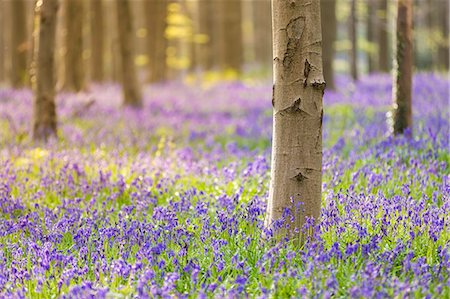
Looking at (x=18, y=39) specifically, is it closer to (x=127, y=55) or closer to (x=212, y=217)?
(x=127, y=55)

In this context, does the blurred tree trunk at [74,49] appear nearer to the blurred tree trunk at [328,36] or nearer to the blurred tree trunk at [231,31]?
the blurred tree trunk at [328,36]

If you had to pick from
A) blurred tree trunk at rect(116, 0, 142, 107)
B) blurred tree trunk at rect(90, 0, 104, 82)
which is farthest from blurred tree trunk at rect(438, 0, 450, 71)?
blurred tree trunk at rect(116, 0, 142, 107)

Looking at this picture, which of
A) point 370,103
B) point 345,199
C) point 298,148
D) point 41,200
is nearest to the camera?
point 298,148

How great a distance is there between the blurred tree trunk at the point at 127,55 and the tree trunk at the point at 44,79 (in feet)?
15.3

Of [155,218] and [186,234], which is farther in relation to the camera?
[155,218]

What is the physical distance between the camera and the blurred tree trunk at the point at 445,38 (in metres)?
26.5

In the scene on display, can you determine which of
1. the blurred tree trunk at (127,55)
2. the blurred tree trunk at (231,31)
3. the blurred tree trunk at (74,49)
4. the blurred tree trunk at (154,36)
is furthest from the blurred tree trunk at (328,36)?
the blurred tree trunk at (231,31)

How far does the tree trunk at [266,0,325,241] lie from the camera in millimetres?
4594

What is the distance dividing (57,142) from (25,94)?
6704 millimetres

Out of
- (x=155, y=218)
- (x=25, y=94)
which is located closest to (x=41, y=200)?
(x=155, y=218)

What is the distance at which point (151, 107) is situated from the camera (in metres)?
14.7

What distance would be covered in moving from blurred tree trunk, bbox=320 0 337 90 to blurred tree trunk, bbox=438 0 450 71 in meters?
12.6

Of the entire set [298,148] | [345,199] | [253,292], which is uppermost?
[298,148]

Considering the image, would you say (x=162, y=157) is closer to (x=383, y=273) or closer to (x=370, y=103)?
(x=383, y=273)
